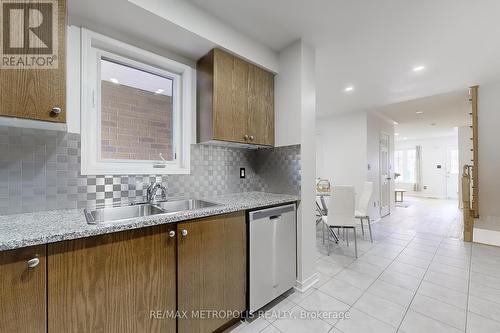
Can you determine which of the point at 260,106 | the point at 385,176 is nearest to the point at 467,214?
the point at 385,176

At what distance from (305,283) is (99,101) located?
93.8 inches

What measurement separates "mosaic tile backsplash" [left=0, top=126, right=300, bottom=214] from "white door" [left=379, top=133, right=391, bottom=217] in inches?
166

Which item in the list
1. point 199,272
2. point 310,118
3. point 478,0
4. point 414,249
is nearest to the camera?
point 199,272

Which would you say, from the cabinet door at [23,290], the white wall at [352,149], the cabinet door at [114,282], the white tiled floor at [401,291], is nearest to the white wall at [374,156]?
the white wall at [352,149]

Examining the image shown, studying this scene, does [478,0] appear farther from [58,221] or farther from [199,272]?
[58,221]

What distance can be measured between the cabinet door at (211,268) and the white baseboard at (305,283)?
0.66 meters

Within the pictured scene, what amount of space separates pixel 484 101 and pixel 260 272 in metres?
4.40

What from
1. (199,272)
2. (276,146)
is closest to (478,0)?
(276,146)

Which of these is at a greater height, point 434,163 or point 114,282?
point 434,163

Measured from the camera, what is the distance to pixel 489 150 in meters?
3.25

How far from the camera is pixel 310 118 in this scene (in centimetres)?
211

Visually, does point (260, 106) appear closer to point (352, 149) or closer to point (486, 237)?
point (352, 149)

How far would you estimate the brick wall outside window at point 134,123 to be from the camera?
1663 millimetres

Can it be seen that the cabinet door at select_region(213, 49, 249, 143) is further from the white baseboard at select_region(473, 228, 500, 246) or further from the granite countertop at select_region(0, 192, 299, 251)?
the white baseboard at select_region(473, 228, 500, 246)
